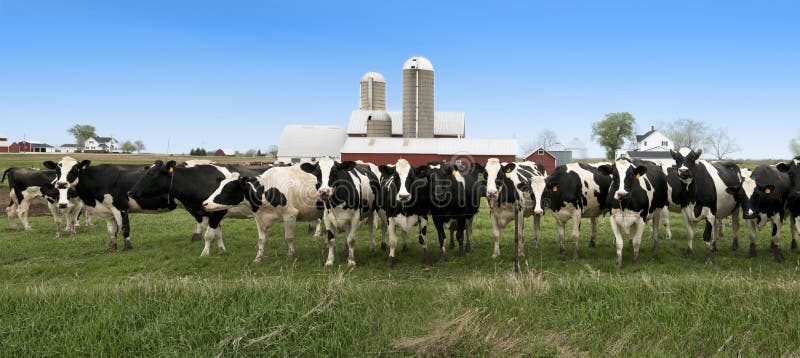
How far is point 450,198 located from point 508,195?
1.55m

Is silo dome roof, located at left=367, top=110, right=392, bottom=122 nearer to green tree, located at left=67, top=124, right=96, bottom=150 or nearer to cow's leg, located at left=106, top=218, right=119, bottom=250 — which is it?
cow's leg, located at left=106, top=218, right=119, bottom=250

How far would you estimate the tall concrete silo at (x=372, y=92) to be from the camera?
2608 inches

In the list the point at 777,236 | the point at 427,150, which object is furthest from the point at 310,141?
the point at 777,236

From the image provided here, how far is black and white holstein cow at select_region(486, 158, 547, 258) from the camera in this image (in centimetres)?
980

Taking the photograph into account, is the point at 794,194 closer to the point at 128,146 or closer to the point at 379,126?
the point at 379,126

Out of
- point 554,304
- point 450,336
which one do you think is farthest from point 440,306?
point 554,304

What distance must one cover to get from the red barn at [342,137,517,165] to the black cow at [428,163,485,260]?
3467 cm

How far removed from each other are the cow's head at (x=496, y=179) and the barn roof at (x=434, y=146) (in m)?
34.6

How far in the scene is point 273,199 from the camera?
1010 cm

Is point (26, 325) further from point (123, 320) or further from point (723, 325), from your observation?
point (723, 325)

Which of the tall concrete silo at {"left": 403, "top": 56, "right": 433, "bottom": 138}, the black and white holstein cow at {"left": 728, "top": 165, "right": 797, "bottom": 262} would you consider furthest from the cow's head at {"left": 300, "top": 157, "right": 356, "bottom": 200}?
the tall concrete silo at {"left": 403, "top": 56, "right": 433, "bottom": 138}

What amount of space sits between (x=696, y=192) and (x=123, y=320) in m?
10.5

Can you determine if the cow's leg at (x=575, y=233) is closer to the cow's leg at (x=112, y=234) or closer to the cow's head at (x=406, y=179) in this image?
the cow's head at (x=406, y=179)

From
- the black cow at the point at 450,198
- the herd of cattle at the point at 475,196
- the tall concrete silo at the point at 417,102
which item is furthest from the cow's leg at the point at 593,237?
the tall concrete silo at the point at 417,102
